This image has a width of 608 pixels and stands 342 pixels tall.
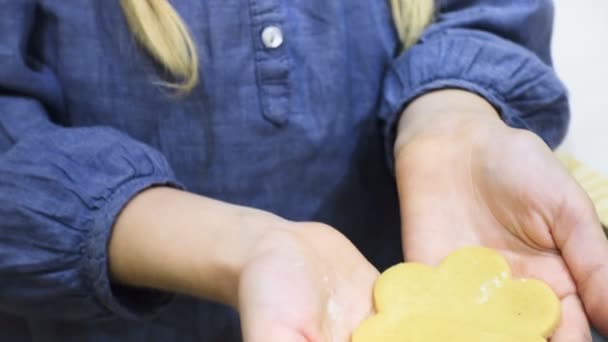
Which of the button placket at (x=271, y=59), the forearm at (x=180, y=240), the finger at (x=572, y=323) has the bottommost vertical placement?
the finger at (x=572, y=323)

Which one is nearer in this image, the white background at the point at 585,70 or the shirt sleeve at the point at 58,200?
the shirt sleeve at the point at 58,200

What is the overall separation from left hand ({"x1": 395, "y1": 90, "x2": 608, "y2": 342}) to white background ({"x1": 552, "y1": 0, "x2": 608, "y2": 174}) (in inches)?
13.8

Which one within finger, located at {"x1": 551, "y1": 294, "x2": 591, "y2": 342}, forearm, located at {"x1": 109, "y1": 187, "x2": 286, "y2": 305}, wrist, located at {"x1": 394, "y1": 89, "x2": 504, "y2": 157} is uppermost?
wrist, located at {"x1": 394, "y1": 89, "x2": 504, "y2": 157}

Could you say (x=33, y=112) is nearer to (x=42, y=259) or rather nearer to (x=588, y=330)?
(x=42, y=259)

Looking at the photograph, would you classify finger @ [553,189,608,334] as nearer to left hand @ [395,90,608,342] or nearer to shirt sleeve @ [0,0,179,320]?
left hand @ [395,90,608,342]

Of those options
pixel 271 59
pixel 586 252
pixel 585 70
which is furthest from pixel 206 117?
pixel 585 70

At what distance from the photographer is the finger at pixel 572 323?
0.46 metres

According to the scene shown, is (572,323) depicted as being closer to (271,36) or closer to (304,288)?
(304,288)

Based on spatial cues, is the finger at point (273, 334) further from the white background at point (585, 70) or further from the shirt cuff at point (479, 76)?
the white background at point (585, 70)

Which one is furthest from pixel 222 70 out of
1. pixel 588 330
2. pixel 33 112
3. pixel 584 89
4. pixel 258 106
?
pixel 584 89

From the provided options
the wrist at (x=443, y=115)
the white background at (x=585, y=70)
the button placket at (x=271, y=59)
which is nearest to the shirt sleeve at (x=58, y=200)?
the button placket at (x=271, y=59)

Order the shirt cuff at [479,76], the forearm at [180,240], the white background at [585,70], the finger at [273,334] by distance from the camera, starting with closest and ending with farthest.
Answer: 1. the finger at [273,334]
2. the forearm at [180,240]
3. the shirt cuff at [479,76]
4. the white background at [585,70]

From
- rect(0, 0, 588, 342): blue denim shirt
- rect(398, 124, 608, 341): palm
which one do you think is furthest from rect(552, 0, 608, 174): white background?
rect(398, 124, 608, 341): palm

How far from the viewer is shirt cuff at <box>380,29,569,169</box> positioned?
632 mm
